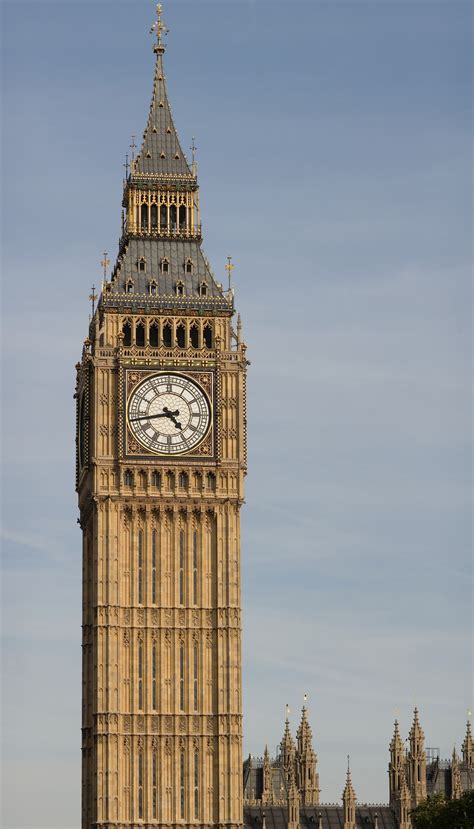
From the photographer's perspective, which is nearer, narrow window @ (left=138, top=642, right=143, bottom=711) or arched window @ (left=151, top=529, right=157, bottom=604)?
narrow window @ (left=138, top=642, right=143, bottom=711)

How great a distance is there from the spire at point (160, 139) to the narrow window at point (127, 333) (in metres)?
8.19

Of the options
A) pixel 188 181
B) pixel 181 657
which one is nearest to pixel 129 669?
pixel 181 657

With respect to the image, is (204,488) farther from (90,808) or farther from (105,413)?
(90,808)

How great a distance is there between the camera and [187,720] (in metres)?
119

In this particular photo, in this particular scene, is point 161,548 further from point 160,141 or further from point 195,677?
point 160,141

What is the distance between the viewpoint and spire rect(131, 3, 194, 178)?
127 m

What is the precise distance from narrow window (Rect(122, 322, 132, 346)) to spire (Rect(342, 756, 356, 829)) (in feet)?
77.4

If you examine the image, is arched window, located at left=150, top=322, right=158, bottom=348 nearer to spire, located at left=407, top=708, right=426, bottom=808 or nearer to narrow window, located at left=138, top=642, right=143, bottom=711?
narrow window, located at left=138, top=642, right=143, bottom=711

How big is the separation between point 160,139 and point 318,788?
33.0m

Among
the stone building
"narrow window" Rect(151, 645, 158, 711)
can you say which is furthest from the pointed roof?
"narrow window" Rect(151, 645, 158, 711)

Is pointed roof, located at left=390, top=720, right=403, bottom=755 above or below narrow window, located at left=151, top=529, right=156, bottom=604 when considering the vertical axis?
below

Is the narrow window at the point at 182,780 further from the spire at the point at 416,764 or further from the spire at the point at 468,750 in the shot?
the spire at the point at 468,750

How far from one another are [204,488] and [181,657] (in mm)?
7815

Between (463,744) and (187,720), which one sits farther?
(463,744)
